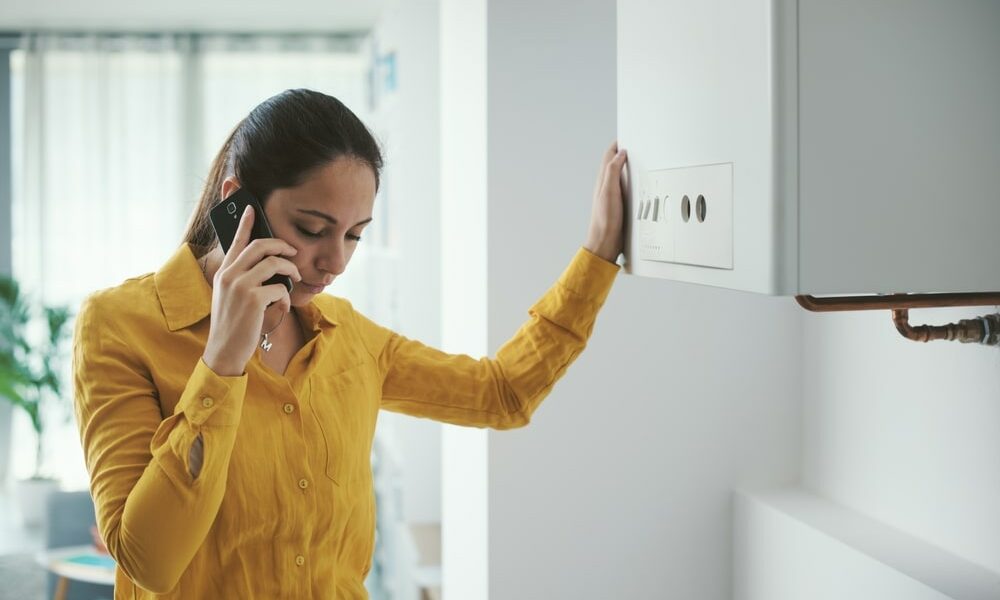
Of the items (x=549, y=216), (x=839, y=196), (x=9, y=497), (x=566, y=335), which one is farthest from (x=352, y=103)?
(x=839, y=196)

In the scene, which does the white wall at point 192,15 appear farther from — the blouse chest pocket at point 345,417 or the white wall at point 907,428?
the blouse chest pocket at point 345,417

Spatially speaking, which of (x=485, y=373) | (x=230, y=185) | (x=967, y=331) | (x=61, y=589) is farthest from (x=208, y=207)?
(x=61, y=589)

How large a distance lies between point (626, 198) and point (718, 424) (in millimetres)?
658

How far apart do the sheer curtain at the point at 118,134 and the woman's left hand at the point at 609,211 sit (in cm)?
381

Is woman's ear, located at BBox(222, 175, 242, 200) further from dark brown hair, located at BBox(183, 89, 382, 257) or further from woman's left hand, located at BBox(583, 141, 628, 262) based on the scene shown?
woman's left hand, located at BBox(583, 141, 628, 262)

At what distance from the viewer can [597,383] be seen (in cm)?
169

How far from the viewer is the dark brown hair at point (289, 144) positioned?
1.06 metres

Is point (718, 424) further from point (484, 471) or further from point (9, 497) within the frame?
point (9, 497)

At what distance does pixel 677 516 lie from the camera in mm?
1723

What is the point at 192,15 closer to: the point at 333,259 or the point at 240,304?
the point at 333,259

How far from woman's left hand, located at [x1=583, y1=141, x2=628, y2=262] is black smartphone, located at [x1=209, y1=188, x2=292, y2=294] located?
401 mm

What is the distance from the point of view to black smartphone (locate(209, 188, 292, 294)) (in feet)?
3.40

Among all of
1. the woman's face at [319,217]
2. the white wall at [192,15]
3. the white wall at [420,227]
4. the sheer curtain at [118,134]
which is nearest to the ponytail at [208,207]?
the woman's face at [319,217]

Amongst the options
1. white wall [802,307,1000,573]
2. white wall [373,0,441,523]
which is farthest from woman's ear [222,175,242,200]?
white wall [373,0,441,523]
